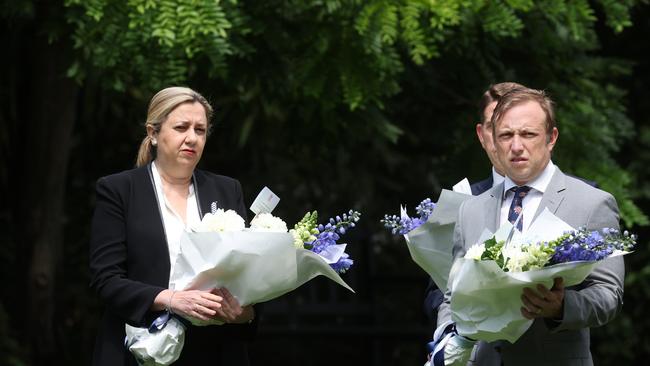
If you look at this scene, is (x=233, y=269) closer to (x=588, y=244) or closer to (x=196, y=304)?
A: (x=196, y=304)

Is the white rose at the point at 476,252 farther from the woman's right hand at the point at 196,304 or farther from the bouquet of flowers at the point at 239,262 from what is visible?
the woman's right hand at the point at 196,304

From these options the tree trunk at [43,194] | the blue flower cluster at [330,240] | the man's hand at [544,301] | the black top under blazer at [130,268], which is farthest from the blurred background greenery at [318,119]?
the man's hand at [544,301]

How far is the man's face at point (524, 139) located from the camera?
12.3 feet

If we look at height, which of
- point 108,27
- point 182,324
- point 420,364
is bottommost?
point 420,364

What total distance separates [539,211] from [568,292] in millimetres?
341

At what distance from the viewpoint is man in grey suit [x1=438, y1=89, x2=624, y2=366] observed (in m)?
3.60

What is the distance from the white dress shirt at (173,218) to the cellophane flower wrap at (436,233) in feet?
2.25

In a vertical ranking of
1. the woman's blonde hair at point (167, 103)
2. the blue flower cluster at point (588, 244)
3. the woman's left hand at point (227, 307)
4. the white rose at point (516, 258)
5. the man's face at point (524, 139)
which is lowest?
the woman's left hand at point (227, 307)

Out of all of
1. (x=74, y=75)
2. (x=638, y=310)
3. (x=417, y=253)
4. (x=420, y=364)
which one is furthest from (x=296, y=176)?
(x=417, y=253)

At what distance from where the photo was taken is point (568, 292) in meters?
3.49

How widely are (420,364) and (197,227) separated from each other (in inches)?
280

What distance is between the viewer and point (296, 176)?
10242 millimetres

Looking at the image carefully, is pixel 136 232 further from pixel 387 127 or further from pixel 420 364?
pixel 420 364

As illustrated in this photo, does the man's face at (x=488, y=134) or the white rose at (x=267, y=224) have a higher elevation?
the man's face at (x=488, y=134)
